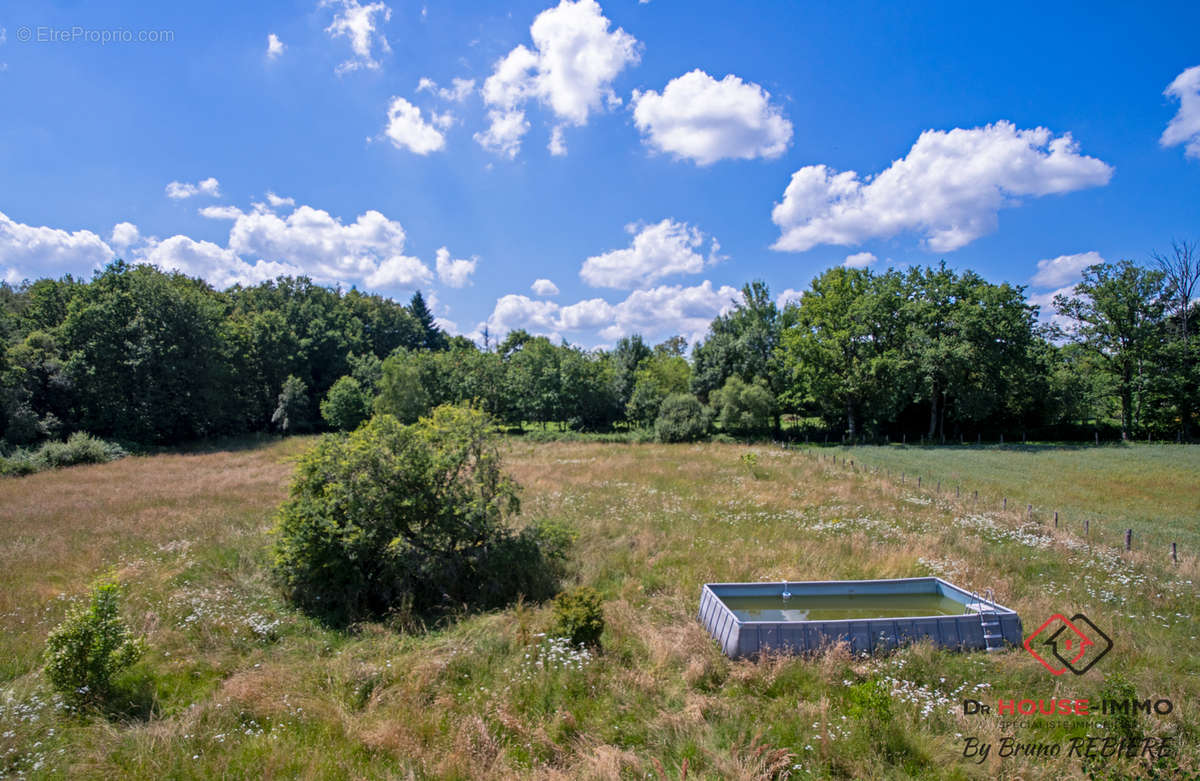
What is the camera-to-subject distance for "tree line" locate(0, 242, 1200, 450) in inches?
1469

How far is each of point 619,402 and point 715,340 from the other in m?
12.6

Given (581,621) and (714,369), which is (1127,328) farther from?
(581,621)

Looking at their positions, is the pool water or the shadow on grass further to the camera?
the pool water

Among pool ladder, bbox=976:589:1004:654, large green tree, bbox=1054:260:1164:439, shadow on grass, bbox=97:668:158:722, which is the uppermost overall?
large green tree, bbox=1054:260:1164:439

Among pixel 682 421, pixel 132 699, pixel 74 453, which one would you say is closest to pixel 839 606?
pixel 132 699

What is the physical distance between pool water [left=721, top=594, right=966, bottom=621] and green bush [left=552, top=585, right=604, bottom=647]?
8.50 ft

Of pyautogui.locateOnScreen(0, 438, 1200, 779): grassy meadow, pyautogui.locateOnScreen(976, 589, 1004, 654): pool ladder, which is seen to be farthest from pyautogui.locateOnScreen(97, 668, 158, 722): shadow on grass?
pyautogui.locateOnScreen(976, 589, 1004, 654): pool ladder

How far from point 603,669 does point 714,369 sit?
148 feet

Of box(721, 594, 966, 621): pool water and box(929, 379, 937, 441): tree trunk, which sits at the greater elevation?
box(929, 379, 937, 441): tree trunk

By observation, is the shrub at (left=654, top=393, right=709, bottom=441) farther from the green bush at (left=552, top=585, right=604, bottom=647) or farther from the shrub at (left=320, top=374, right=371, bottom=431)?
the green bush at (left=552, top=585, right=604, bottom=647)

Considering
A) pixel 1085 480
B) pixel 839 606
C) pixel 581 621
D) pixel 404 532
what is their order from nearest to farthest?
pixel 581 621 < pixel 839 606 < pixel 404 532 < pixel 1085 480

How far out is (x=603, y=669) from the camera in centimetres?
750

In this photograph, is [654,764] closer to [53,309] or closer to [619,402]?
[619,402]

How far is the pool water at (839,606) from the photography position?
9.20 metres
